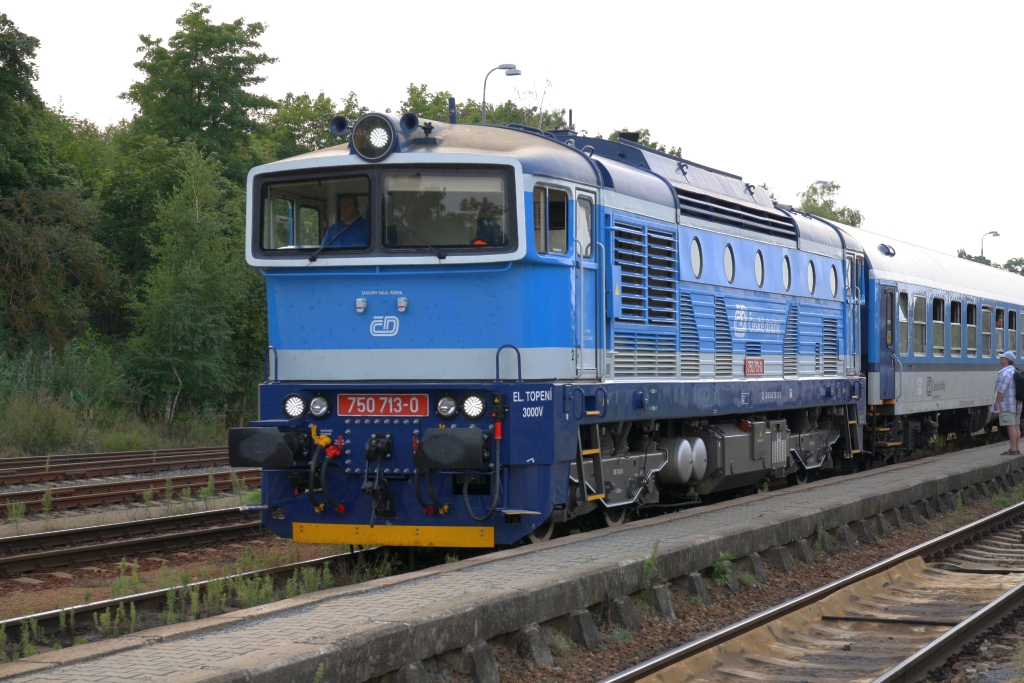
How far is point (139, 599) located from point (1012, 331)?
21.7 meters

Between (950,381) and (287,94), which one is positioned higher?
(287,94)

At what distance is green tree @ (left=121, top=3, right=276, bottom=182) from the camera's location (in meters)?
48.0

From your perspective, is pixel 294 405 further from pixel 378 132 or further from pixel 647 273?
pixel 647 273

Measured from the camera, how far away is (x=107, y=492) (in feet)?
49.2

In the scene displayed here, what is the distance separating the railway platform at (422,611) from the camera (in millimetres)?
5234

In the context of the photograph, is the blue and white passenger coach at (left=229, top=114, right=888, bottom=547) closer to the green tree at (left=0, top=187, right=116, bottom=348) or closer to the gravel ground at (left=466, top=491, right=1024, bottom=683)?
the gravel ground at (left=466, top=491, right=1024, bottom=683)

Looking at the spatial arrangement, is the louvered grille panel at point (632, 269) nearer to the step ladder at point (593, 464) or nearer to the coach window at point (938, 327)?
the step ladder at point (593, 464)

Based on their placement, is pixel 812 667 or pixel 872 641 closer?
pixel 812 667

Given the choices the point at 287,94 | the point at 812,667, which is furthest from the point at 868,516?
the point at 287,94

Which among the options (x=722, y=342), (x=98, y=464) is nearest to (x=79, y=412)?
(x=98, y=464)

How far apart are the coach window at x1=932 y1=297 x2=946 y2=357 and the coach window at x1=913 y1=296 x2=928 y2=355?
432 millimetres

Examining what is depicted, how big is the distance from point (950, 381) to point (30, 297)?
62.9 feet

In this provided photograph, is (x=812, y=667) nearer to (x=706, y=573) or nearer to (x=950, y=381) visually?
(x=706, y=573)

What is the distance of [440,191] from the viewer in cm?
904
